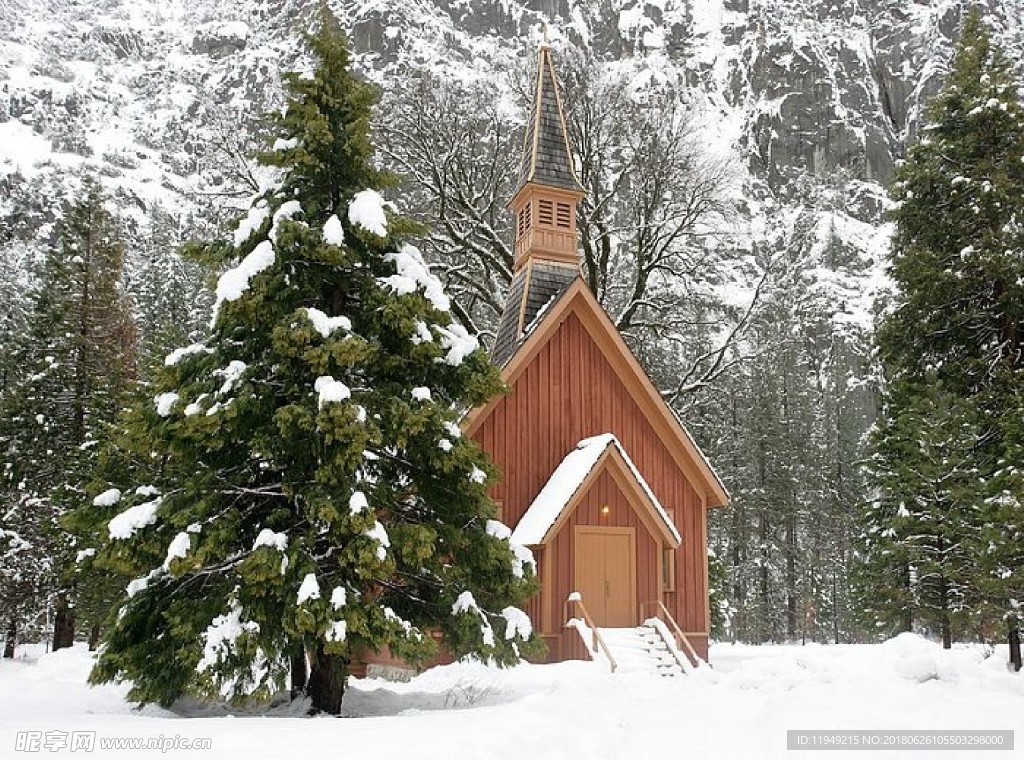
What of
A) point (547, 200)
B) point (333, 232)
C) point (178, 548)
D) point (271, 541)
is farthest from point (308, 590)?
point (547, 200)

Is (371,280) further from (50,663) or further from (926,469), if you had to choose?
(926,469)

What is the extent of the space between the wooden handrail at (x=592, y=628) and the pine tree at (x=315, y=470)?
Answer: 16.1 feet

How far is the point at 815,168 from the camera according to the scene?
127250 millimetres

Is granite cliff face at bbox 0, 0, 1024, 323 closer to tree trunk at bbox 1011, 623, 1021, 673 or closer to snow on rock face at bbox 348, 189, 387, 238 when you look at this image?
tree trunk at bbox 1011, 623, 1021, 673

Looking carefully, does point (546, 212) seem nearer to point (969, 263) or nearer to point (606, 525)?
point (606, 525)

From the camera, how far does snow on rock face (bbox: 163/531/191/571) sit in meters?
8.84

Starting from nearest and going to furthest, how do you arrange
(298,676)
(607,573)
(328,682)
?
1. (328,682)
2. (298,676)
3. (607,573)

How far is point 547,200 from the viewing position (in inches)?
865

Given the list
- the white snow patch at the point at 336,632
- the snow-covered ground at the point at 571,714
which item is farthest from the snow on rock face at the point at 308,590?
the snow-covered ground at the point at 571,714

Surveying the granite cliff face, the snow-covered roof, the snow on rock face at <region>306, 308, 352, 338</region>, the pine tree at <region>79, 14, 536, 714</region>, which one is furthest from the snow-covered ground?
the granite cliff face

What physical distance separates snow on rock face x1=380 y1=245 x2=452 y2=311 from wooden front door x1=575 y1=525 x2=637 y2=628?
8.17m

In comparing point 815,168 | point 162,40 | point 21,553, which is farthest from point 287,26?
point 21,553

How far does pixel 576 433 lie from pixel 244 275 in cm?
1050

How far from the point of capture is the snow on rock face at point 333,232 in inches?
394
